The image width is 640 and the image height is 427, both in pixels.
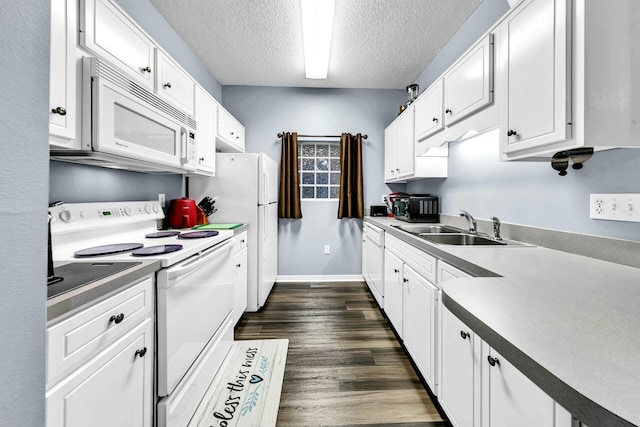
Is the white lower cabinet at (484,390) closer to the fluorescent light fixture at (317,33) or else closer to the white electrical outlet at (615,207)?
the white electrical outlet at (615,207)

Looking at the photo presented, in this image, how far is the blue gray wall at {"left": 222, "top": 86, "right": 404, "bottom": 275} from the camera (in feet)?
12.5

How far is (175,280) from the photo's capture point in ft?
4.20

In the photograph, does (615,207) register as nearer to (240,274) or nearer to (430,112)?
(430,112)

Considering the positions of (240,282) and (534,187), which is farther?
(240,282)

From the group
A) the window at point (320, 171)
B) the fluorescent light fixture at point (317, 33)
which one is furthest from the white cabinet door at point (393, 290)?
the fluorescent light fixture at point (317, 33)

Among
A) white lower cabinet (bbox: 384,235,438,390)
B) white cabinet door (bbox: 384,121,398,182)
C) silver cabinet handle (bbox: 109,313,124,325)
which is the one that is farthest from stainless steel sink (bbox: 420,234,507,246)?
silver cabinet handle (bbox: 109,313,124,325)

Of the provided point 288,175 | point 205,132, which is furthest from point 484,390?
point 288,175

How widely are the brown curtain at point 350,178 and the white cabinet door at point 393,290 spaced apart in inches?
50.1

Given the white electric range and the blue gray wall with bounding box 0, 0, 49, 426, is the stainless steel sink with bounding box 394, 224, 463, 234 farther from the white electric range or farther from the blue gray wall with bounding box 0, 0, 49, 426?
the blue gray wall with bounding box 0, 0, 49, 426

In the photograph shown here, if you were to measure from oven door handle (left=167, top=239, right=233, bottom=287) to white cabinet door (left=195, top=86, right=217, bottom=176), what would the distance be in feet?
2.52

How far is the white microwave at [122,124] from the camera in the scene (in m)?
1.24

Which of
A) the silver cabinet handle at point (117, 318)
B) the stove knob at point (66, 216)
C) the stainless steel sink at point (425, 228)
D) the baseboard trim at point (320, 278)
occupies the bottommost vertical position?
the baseboard trim at point (320, 278)

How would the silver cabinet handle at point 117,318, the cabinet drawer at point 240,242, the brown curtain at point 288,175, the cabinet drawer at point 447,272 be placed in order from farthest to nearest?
the brown curtain at point 288,175 → the cabinet drawer at point 240,242 → the cabinet drawer at point 447,272 → the silver cabinet handle at point 117,318

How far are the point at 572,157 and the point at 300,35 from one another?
7.87ft
